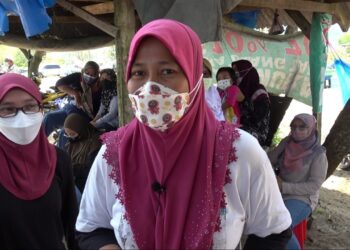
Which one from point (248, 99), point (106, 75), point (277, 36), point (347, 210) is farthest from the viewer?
point (277, 36)

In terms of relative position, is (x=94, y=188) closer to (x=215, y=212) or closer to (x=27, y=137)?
(x=215, y=212)

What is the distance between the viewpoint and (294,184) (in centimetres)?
355

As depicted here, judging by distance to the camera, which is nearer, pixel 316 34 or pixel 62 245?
pixel 62 245

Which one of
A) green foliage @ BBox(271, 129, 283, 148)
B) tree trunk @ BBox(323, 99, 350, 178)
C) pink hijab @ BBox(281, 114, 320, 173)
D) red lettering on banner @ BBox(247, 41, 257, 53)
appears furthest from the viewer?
red lettering on banner @ BBox(247, 41, 257, 53)

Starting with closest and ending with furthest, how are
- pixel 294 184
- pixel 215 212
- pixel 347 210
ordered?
pixel 215 212 → pixel 294 184 → pixel 347 210

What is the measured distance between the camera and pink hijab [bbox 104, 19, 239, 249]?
1.27 m

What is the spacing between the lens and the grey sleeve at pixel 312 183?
354cm

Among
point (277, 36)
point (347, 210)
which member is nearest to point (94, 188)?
point (347, 210)

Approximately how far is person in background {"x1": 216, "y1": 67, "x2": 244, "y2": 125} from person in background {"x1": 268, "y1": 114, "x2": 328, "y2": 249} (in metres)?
0.67

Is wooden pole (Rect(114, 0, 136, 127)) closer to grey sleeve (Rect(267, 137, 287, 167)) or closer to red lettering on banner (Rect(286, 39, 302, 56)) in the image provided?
grey sleeve (Rect(267, 137, 287, 167))

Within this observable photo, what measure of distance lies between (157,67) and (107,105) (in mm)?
3577

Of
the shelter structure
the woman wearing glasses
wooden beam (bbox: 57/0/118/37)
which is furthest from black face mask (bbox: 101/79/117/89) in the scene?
the woman wearing glasses

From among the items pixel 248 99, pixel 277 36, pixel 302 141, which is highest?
pixel 277 36

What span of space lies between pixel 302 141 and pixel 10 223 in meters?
2.66
